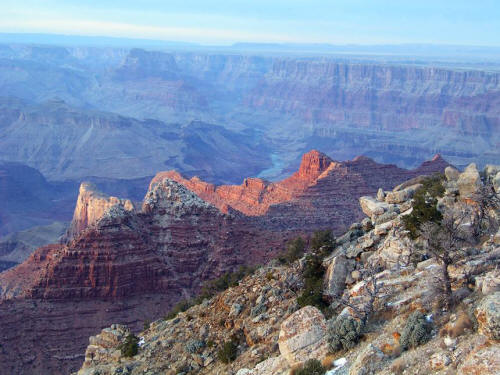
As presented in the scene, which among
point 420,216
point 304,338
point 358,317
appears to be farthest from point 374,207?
point 304,338

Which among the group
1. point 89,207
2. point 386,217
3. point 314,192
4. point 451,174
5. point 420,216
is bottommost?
point 89,207

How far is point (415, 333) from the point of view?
52.7 feet

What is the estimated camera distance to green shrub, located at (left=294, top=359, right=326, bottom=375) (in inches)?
659

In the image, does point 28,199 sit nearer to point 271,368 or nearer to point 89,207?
point 89,207

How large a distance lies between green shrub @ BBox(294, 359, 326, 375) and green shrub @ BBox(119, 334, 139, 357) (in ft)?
37.7

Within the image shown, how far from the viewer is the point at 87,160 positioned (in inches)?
7249

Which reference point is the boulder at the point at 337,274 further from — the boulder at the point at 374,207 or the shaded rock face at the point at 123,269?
the shaded rock face at the point at 123,269

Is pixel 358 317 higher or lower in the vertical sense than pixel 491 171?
lower

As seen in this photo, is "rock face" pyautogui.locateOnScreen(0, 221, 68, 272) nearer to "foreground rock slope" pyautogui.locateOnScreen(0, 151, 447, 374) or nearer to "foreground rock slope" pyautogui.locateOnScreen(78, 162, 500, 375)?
"foreground rock slope" pyautogui.locateOnScreen(0, 151, 447, 374)

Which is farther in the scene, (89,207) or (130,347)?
(89,207)

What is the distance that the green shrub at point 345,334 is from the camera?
1770 centimetres

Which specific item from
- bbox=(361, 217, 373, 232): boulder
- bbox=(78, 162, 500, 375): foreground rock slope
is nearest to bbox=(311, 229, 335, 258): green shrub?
bbox=(78, 162, 500, 375): foreground rock slope

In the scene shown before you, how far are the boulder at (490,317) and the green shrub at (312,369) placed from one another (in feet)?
14.2

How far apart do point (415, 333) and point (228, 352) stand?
7895 millimetres
